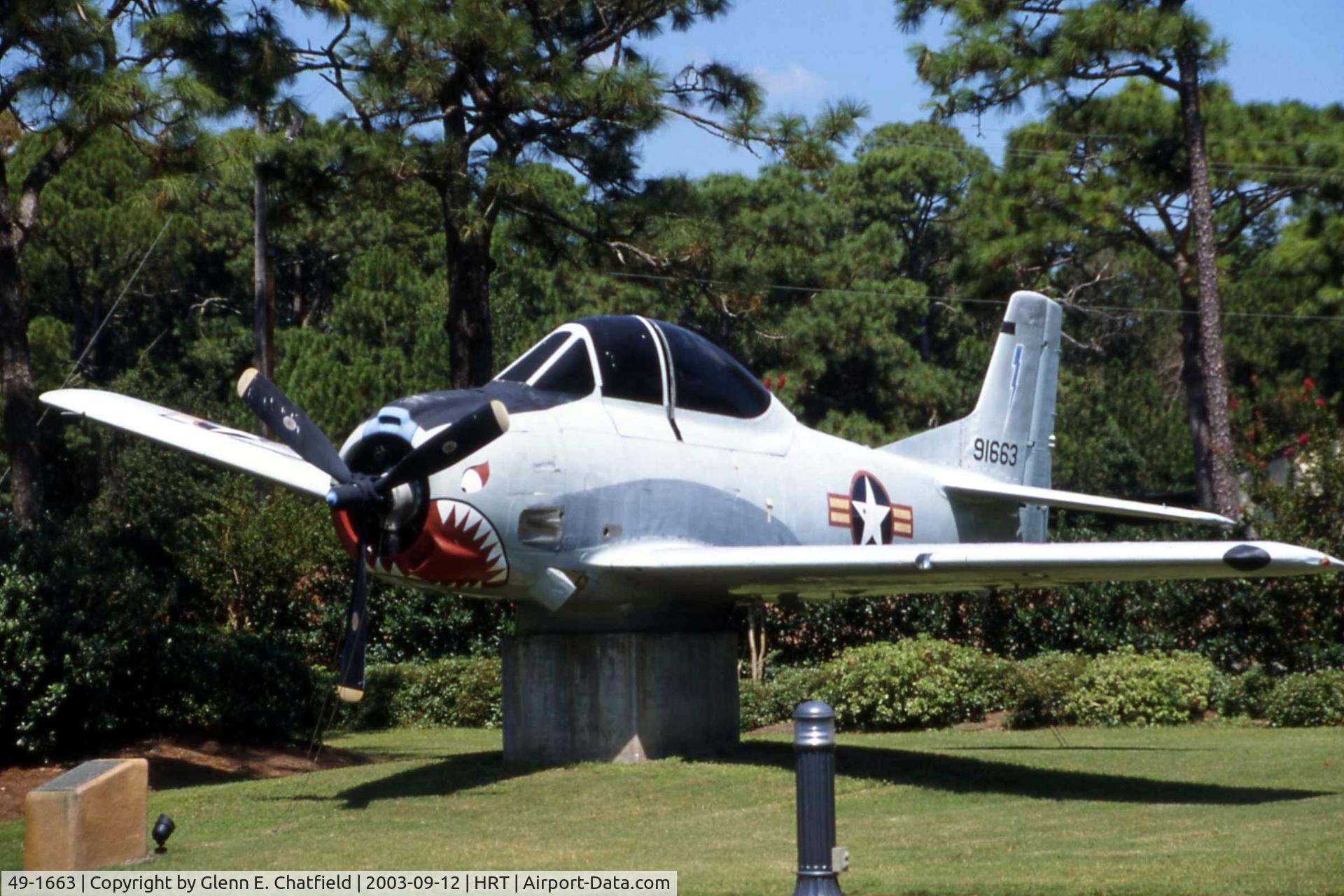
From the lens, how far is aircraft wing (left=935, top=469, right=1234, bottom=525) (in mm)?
15234

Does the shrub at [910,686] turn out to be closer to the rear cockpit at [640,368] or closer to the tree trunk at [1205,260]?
the rear cockpit at [640,368]

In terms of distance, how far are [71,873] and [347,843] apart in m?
1.70

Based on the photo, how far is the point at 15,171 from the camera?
Answer: 122 ft

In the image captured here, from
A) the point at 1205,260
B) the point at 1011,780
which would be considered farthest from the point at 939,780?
the point at 1205,260

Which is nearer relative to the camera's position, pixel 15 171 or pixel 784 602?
pixel 784 602

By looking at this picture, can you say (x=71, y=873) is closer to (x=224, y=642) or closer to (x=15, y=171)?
(x=224, y=642)

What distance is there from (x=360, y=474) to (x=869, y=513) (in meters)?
5.53

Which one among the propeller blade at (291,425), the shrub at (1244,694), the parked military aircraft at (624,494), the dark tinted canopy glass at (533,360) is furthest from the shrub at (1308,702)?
the propeller blade at (291,425)

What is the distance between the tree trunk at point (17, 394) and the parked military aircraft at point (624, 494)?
Result: 117 inches

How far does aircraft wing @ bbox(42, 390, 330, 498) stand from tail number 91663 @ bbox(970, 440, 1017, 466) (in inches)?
316

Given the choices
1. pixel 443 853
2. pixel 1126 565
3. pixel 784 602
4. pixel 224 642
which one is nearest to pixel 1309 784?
pixel 1126 565

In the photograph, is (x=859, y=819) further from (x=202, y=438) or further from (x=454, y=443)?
(x=202, y=438)

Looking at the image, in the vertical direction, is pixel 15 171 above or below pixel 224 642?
above

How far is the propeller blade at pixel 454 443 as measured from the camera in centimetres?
1059
